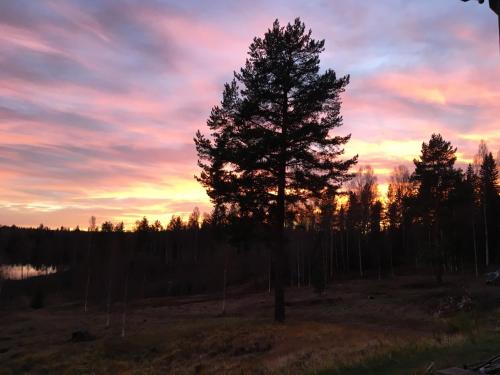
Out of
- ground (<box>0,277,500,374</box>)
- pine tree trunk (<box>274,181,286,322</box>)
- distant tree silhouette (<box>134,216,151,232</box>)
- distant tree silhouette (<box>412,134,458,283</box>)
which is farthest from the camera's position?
distant tree silhouette (<box>134,216,151,232</box>)

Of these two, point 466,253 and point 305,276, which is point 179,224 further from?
point 466,253

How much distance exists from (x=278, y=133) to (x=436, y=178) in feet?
87.8

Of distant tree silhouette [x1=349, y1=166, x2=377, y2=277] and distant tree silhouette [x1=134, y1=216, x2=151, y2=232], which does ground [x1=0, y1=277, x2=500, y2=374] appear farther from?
distant tree silhouette [x1=134, y1=216, x2=151, y2=232]

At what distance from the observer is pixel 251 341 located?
2255 centimetres

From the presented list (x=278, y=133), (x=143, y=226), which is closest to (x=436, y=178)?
(x=278, y=133)

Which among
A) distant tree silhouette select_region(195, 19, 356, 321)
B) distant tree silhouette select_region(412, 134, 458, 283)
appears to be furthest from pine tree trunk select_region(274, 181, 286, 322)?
distant tree silhouette select_region(412, 134, 458, 283)

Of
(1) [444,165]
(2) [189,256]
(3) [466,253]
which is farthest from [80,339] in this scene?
(2) [189,256]

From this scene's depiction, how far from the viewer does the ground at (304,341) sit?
40.9 feet

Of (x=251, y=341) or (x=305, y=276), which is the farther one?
(x=305, y=276)

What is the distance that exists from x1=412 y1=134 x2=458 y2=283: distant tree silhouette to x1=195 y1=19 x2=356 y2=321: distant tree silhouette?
933 inches

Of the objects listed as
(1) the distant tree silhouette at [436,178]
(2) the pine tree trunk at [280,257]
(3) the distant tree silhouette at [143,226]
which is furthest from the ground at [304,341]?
(3) the distant tree silhouette at [143,226]

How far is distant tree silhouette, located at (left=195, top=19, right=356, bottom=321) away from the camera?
86.1 feet

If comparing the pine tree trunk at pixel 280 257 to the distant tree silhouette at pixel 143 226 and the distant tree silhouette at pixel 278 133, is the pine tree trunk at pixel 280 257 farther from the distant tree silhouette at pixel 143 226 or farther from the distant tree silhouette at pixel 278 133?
the distant tree silhouette at pixel 143 226

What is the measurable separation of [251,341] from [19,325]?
117ft
